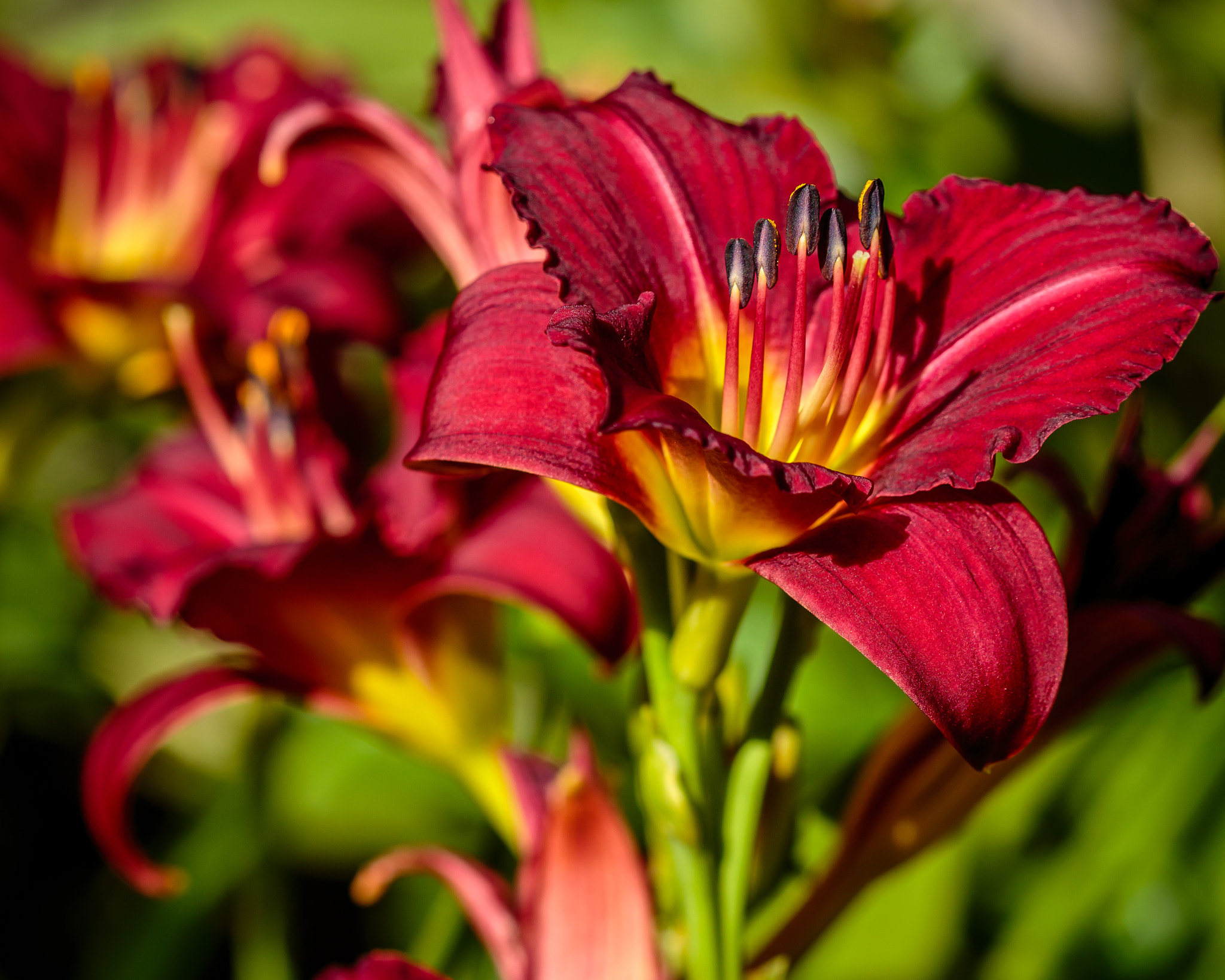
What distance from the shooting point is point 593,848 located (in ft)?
1.54

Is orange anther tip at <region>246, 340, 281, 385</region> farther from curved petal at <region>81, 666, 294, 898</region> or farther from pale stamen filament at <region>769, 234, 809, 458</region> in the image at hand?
pale stamen filament at <region>769, 234, 809, 458</region>

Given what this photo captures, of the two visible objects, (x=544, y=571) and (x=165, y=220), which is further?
(x=165, y=220)

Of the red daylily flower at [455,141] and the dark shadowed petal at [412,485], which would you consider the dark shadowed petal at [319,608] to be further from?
the red daylily flower at [455,141]

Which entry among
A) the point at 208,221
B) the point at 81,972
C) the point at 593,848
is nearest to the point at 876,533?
the point at 593,848

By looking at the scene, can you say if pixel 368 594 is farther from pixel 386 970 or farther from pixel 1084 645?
pixel 1084 645

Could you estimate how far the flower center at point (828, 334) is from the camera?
1.33 feet

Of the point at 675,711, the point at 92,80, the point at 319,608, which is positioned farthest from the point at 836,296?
the point at 92,80

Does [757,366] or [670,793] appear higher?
[757,366]

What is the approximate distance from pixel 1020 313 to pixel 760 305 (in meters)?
0.09

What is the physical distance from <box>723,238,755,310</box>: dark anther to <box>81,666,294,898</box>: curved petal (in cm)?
28

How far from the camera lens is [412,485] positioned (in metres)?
0.54

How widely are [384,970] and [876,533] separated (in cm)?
23

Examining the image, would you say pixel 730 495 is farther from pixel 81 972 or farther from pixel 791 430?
pixel 81 972

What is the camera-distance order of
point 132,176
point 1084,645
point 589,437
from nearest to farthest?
point 589,437 → point 1084,645 → point 132,176
